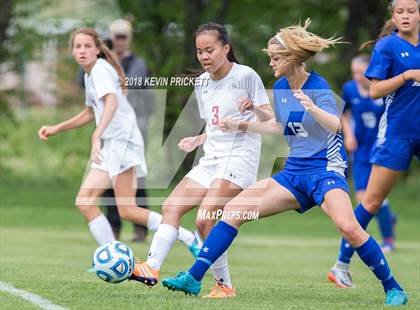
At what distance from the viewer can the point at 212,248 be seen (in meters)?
7.04

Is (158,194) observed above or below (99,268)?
below

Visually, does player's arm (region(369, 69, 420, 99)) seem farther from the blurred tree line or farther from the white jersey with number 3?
the blurred tree line

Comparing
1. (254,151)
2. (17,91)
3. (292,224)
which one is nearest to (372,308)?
(254,151)

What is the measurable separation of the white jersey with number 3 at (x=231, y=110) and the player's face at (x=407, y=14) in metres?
1.21

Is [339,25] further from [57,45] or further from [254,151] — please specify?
[254,151]

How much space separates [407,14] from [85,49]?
2.98 meters

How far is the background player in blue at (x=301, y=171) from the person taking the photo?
22.9ft

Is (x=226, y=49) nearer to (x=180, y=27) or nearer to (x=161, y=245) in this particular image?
(x=161, y=245)

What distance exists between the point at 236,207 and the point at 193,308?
2.92 feet

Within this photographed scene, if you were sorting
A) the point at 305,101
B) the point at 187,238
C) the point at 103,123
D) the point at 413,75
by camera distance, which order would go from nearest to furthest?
the point at 305,101
the point at 413,75
the point at 103,123
the point at 187,238

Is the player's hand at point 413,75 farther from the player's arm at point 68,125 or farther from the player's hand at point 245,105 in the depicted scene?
the player's arm at point 68,125

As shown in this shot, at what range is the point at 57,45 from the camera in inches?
883

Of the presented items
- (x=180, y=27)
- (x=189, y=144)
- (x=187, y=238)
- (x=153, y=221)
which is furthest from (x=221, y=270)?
(x=180, y=27)

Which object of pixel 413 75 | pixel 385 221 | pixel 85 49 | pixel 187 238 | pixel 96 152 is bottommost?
pixel 385 221
